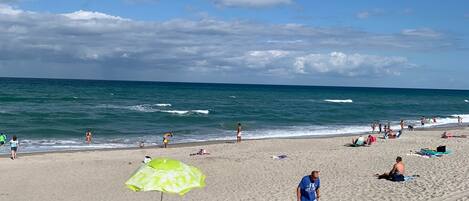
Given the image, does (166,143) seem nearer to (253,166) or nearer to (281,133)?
(253,166)

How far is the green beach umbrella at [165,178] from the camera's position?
7621 millimetres

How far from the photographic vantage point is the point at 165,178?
302 inches

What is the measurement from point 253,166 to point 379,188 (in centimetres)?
555

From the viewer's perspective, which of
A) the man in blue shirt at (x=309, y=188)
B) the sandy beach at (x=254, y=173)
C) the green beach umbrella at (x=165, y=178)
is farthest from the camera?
the sandy beach at (x=254, y=173)

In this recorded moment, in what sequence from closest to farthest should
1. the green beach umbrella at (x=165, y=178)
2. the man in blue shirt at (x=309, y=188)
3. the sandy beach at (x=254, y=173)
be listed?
the green beach umbrella at (x=165, y=178) → the man in blue shirt at (x=309, y=188) → the sandy beach at (x=254, y=173)

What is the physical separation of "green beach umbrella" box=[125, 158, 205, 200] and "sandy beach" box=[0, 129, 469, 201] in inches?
245

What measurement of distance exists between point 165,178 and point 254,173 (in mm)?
10373

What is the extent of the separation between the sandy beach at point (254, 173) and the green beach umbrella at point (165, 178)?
20.5 feet

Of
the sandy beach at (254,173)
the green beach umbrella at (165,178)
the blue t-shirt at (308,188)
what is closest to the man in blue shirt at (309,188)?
the blue t-shirt at (308,188)

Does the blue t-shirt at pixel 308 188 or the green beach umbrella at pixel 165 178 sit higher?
the green beach umbrella at pixel 165 178

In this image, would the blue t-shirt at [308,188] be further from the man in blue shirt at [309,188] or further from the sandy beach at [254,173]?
the sandy beach at [254,173]

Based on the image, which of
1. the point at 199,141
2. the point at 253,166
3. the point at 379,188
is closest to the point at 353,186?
the point at 379,188

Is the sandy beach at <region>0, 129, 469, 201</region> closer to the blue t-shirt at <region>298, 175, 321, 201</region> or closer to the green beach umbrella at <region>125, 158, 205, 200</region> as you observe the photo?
the blue t-shirt at <region>298, 175, 321, 201</region>

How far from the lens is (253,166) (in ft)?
63.2
